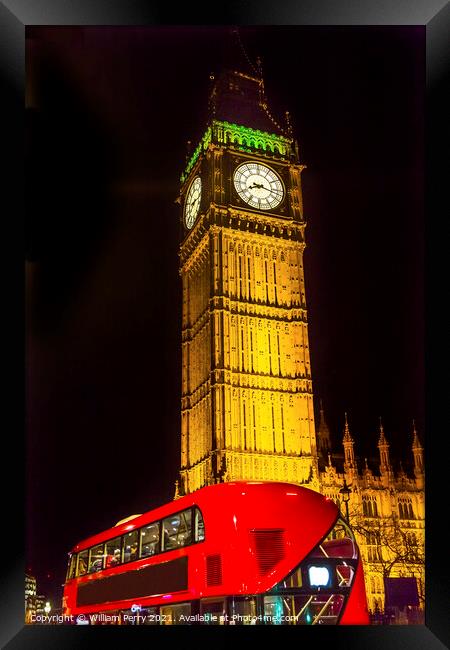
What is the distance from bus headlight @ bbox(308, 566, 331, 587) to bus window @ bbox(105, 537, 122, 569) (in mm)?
2667

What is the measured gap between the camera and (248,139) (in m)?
18.9

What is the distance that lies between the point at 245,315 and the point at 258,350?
3.45 feet

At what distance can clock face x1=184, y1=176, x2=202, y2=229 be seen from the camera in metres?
16.7

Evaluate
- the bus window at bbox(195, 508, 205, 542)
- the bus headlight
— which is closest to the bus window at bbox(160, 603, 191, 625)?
the bus window at bbox(195, 508, 205, 542)

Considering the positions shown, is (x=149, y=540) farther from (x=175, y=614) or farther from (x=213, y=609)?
(x=213, y=609)

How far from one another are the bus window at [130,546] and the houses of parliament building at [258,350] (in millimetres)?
7465

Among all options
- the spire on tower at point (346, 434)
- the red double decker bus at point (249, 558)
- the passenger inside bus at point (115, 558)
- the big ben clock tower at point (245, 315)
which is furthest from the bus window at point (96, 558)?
the big ben clock tower at point (245, 315)

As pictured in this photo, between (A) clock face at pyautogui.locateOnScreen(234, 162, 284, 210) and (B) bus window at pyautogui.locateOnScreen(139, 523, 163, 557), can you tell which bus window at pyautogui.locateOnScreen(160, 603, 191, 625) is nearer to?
(B) bus window at pyautogui.locateOnScreen(139, 523, 163, 557)

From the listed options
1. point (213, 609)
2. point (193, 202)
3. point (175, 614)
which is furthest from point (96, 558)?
point (193, 202)

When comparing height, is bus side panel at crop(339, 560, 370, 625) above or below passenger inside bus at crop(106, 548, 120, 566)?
below

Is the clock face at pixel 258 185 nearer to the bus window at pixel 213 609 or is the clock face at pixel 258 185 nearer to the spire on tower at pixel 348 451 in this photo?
the spire on tower at pixel 348 451

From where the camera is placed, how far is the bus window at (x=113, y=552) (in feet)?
31.2
